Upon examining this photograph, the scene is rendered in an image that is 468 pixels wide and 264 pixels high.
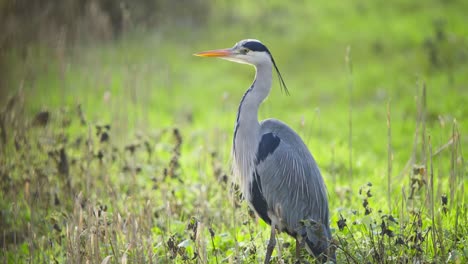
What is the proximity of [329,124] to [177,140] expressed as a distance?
359 cm

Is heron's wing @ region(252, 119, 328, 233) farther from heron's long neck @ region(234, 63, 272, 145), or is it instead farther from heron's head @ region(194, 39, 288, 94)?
heron's head @ region(194, 39, 288, 94)

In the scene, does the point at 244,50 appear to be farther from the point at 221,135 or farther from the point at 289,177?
the point at 221,135

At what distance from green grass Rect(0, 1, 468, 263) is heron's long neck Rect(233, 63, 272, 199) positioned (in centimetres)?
25

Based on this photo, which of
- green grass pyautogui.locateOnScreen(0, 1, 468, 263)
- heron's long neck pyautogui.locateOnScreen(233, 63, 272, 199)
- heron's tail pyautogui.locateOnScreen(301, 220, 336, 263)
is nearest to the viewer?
heron's tail pyautogui.locateOnScreen(301, 220, 336, 263)

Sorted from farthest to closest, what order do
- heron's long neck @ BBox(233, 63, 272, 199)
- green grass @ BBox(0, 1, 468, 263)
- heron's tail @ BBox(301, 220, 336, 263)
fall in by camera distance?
heron's long neck @ BBox(233, 63, 272, 199) < green grass @ BBox(0, 1, 468, 263) < heron's tail @ BBox(301, 220, 336, 263)

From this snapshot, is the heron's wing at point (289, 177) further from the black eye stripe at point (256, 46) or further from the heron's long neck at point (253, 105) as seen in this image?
the black eye stripe at point (256, 46)

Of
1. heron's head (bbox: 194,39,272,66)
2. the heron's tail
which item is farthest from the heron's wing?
heron's head (bbox: 194,39,272,66)

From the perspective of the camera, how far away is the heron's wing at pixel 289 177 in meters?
3.47

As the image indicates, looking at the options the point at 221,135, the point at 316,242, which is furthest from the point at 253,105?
the point at 221,135

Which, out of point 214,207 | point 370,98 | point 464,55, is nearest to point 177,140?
point 214,207

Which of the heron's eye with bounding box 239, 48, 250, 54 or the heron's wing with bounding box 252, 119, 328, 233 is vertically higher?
the heron's eye with bounding box 239, 48, 250, 54

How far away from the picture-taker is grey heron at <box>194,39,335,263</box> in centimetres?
347

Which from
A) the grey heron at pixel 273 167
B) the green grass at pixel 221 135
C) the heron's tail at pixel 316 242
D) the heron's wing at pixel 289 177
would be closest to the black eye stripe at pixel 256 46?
the grey heron at pixel 273 167

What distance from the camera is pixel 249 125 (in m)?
3.55
